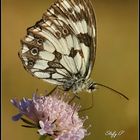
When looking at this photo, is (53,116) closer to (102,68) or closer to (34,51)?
(34,51)

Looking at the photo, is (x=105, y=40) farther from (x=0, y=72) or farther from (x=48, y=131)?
(x=48, y=131)

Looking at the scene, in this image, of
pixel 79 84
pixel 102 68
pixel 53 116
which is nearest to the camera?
pixel 53 116

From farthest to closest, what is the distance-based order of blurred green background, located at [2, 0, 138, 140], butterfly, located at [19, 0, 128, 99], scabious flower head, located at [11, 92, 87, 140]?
blurred green background, located at [2, 0, 138, 140], butterfly, located at [19, 0, 128, 99], scabious flower head, located at [11, 92, 87, 140]

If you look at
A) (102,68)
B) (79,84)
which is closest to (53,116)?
(79,84)

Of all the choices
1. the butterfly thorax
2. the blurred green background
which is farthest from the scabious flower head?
the blurred green background

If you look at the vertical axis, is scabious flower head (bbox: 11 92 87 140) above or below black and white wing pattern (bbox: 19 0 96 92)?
below

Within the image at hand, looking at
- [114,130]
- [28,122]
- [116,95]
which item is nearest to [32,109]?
[28,122]

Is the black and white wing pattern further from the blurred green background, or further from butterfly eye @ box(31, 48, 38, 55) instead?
the blurred green background
